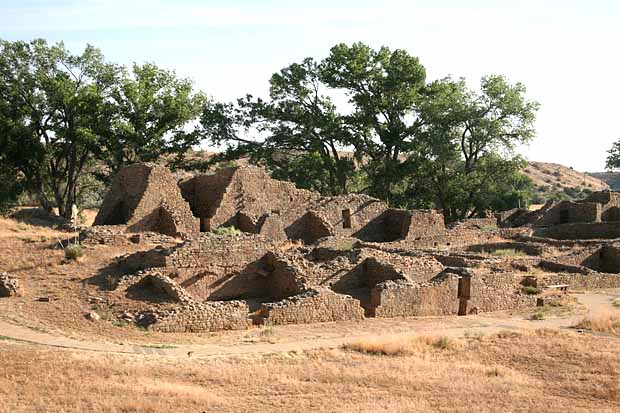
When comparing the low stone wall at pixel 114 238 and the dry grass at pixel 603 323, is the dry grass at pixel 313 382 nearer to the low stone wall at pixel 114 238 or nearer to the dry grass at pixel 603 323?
the dry grass at pixel 603 323

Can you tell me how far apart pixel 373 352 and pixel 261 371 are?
2920 mm

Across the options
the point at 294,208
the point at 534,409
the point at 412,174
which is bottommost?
the point at 534,409

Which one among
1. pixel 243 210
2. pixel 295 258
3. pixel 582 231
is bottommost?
pixel 295 258

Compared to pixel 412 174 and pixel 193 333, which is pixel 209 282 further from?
pixel 412 174

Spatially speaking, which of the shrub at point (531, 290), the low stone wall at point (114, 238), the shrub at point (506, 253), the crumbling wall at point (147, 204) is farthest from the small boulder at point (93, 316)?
the shrub at point (506, 253)

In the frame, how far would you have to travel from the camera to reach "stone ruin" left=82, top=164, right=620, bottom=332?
17.5 metres

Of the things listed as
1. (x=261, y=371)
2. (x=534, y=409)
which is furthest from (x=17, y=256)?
(x=534, y=409)

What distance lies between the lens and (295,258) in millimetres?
20469

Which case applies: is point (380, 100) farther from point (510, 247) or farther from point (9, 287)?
point (9, 287)

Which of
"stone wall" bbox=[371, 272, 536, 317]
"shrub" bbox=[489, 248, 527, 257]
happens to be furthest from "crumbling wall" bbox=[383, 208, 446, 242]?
"stone wall" bbox=[371, 272, 536, 317]

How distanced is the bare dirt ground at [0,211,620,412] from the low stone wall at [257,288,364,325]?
44 cm

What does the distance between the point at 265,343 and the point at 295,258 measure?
5.82 m

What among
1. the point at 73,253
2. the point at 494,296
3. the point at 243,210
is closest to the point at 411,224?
the point at 243,210

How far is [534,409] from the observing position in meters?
11.2
